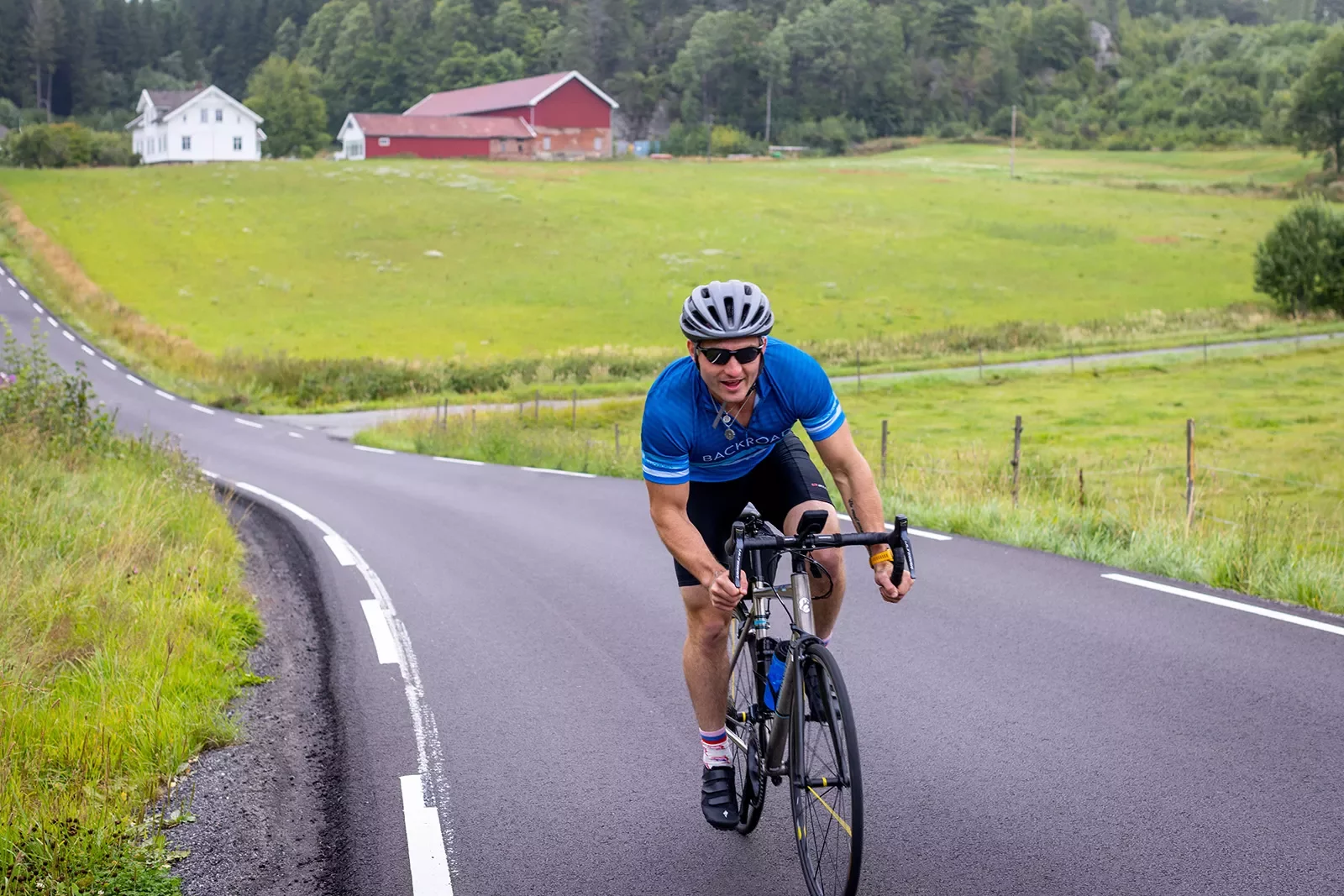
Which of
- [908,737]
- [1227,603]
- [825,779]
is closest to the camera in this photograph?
[825,779]

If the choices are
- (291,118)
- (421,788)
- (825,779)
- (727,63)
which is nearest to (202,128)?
(291,118)

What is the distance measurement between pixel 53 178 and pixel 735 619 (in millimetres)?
86716

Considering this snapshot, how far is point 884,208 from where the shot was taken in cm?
8169

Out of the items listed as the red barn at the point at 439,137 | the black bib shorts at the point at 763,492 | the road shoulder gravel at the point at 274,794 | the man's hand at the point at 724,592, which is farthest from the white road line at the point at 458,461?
the red barn at the point at 439,137

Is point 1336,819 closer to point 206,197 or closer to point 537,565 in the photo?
point 537,565

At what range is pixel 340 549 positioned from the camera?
12.4 m

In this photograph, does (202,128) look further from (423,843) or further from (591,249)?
(423,843)

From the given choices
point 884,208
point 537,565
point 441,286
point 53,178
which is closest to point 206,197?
→ point 53,178

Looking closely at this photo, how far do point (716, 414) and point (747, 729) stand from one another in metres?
1.23

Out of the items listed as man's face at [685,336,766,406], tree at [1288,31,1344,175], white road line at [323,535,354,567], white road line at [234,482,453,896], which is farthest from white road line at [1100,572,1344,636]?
tree at [1288,31,1344,175]

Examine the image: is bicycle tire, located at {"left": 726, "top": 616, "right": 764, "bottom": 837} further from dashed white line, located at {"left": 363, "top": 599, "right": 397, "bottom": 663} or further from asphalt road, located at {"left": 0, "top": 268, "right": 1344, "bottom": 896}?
dashed white line, located at {"left": 363, "top": 599, "right": 397, "bottom": 663}

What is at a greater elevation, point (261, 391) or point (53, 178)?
point (53, 178)

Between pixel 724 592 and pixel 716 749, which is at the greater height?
pixel 724 592

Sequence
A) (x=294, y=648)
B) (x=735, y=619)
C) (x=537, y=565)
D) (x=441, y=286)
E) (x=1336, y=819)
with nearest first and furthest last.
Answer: (x=1336, y=819) → (x=735, y=619) → (x=294, y=648) → (x=537, y=565) → (x=441, y=286)
